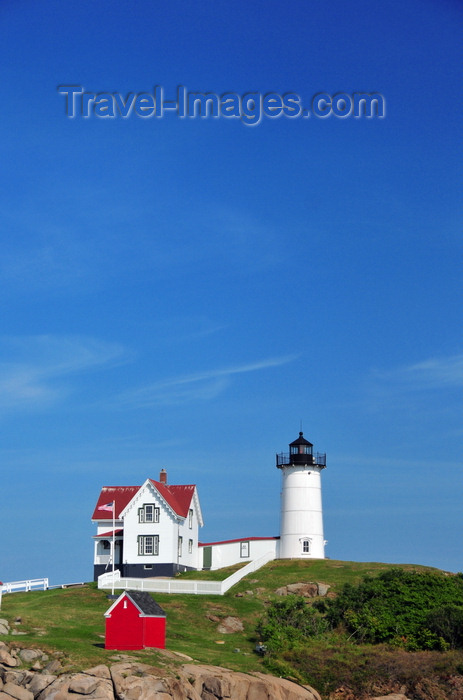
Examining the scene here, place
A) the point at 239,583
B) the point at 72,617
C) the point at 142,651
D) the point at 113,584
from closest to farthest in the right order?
1. the point at 142,651
2. the point at 72,617
3. the point at 113,584
4. the point at 239,583

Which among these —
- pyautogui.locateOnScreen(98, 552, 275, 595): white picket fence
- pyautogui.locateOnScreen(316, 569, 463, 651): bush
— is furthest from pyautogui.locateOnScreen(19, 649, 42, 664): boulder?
pyautogui.locateOnScreen(98, 552, 275, 595): white picket fence

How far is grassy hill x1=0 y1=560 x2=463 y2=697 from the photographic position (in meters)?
36.1

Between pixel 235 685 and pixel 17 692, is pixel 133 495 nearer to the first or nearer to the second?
pixel 235 685

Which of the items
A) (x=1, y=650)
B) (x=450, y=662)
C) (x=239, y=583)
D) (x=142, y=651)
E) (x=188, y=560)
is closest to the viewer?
(x=1, y=650)

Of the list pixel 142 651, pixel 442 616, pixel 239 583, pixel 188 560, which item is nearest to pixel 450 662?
pixel 442 616

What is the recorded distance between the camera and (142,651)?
3628 centimetres

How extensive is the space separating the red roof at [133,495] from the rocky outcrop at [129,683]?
27.5 metres

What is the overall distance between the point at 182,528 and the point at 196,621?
670 inches

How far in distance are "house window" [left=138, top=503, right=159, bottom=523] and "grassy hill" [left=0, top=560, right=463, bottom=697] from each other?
5.00 m

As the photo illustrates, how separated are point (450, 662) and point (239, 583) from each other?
19.1 metres

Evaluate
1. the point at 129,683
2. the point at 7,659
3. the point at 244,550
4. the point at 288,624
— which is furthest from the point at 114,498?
the point at 129,683

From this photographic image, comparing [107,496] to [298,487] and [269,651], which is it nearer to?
[298,487]

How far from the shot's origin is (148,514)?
62031 mm

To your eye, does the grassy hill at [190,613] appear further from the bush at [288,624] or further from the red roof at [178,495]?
the red roof at [178,495]
